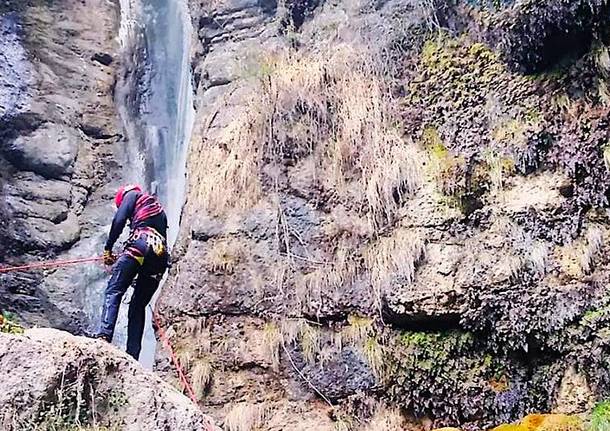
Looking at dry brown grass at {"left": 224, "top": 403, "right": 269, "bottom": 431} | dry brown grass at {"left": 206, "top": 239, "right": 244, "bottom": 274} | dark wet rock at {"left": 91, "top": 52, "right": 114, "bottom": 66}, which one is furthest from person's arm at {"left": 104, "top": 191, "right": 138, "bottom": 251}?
dark wet rock at {"left": 91, "top": 52, "right": 114, "bottom": 66}

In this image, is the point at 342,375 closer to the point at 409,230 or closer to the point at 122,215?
the point at 409,230

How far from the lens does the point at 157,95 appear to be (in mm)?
11602

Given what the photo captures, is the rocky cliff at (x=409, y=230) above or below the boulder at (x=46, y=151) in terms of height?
below

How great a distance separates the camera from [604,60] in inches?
215

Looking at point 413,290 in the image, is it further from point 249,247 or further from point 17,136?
point 17,136

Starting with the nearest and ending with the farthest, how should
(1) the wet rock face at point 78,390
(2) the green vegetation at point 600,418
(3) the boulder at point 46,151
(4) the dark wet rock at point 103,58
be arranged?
1. (1) the wet rock face at point 78,390
2. (2) the green vegetation at point 600,418
3. (3) the boulder at point 46,151
4. (4) the dark wet rock at point 103,58

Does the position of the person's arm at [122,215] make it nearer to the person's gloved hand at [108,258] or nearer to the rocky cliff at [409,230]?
the person's gloved hand at [108,258]

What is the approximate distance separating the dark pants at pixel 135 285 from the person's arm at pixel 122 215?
153mm

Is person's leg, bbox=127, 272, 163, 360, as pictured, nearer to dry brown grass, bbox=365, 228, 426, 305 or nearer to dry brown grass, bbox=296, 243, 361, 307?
dry brown grass, bbox=296, 243, 361, 307

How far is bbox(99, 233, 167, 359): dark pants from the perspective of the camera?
4777 millimetres

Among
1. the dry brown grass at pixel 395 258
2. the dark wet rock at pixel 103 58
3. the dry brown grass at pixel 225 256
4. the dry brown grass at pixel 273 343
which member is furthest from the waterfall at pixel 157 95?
the dry brown grass at pixel 395 258

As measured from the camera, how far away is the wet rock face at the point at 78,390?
261 centimetres

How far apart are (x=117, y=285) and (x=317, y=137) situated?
9.57 feet

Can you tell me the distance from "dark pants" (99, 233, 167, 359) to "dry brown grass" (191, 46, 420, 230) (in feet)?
6.12
